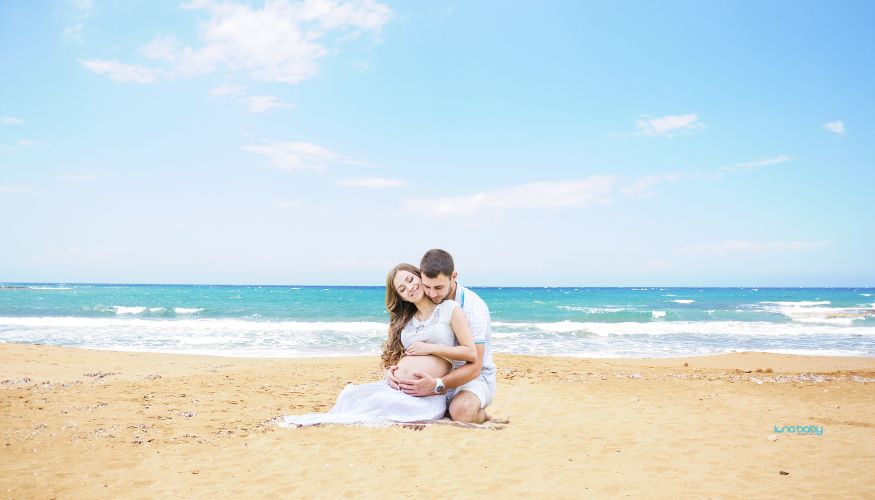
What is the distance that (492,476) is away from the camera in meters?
4.26

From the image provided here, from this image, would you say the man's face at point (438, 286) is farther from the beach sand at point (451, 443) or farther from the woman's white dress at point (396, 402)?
the beach sand at point (451, 443)

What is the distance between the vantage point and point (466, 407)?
5.70m

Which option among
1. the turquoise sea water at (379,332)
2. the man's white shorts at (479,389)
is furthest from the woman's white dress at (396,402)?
the turquoise sea water at (379,332)

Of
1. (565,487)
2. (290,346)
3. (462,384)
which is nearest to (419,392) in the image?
(462,384)

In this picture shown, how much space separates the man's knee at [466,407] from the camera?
570cm

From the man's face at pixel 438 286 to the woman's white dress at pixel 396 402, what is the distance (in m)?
0.14

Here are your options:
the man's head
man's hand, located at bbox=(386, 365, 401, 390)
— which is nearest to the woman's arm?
the man's head

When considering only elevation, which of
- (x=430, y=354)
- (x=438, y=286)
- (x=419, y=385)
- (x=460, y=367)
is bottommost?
(x=419, y=385)

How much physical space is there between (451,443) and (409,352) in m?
0.97

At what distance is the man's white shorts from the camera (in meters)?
5.79

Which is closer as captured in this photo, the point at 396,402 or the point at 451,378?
the point at 451,378

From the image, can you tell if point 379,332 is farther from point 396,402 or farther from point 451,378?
point 451,378

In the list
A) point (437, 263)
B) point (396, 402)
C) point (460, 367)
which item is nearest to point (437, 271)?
point (437, 263)

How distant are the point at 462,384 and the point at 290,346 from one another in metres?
14.1
